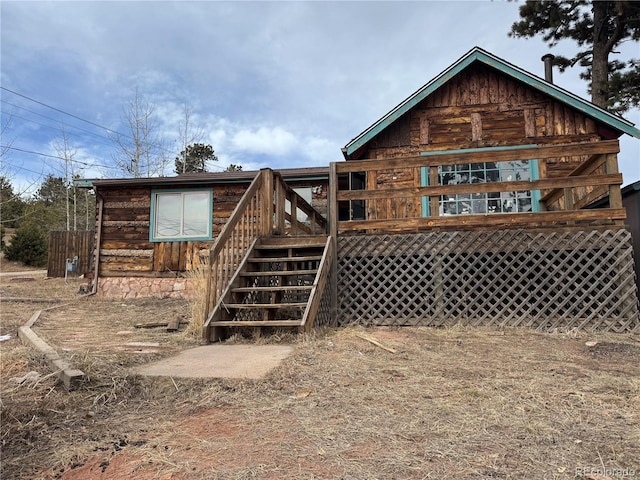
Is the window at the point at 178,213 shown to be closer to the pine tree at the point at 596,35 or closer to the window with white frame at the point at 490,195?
the window with white frame at the point at 490,195

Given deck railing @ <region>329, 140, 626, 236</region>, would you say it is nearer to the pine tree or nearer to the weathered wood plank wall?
the pine tree

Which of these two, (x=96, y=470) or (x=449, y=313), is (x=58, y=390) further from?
(x=449, y=313)

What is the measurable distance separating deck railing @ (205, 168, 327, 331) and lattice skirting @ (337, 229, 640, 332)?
1338 mm

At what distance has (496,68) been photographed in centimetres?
859

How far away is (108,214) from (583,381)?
42.2ft

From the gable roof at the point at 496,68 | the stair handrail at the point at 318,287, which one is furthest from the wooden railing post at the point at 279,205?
the gable roof at the point at 496,68

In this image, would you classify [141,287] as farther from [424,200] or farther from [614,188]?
[614,188]

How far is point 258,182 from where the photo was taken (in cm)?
655

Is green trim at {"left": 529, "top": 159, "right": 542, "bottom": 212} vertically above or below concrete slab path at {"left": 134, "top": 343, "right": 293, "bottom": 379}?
above

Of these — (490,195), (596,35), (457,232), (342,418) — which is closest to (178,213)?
(490,195)

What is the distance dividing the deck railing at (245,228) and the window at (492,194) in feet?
11.4

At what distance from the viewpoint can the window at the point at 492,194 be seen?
8711 millimetres

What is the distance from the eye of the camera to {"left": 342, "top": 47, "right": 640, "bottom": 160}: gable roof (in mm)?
8047

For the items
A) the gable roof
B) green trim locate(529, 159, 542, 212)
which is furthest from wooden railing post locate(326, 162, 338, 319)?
green trim locate(529, 159, 542, 212)
